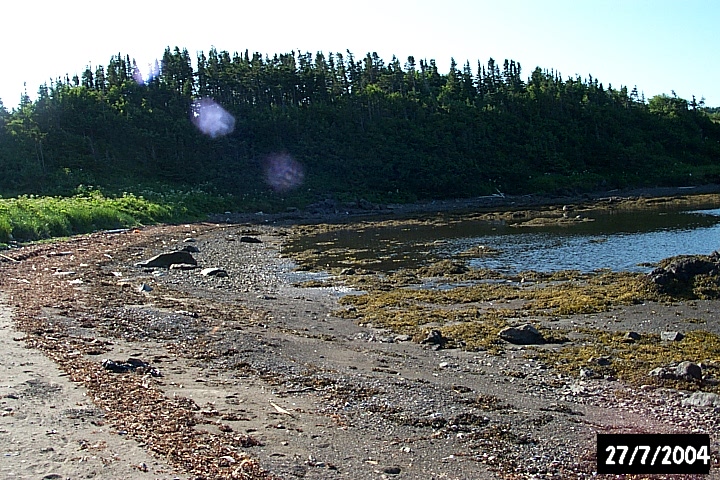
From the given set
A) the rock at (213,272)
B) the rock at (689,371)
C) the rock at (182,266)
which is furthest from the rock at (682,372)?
the rock at (182,266)

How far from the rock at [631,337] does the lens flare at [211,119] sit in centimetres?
8391

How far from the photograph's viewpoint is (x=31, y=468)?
6719mm

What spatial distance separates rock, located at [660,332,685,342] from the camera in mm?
14221

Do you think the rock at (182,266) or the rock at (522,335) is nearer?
the rock at (522,335)

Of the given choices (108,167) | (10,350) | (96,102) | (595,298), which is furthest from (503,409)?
(96,102)

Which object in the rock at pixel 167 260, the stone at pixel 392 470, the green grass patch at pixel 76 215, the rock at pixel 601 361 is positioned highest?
the green grass patch at pixel 76 215

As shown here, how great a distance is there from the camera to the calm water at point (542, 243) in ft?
96.0

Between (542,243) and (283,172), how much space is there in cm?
5665

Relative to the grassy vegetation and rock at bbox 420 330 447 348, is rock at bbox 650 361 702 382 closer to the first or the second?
rock at bbox 420 330 447 348

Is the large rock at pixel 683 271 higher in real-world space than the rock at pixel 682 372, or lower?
higher

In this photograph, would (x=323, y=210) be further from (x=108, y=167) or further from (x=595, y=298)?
(x=595, y=298)

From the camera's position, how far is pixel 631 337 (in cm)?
1444
